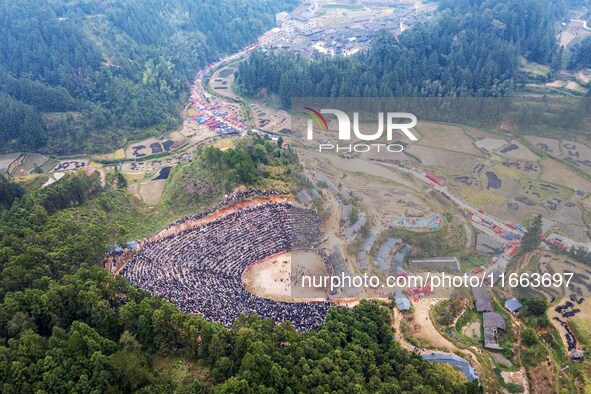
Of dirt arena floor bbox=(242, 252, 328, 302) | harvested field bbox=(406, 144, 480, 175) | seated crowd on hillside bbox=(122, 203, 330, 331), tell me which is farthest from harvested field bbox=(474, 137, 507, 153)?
dirt arena floor bbox=(242, 252, 328, 302)

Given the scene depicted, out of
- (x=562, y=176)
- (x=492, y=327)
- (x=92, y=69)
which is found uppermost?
(x=92, y=69)

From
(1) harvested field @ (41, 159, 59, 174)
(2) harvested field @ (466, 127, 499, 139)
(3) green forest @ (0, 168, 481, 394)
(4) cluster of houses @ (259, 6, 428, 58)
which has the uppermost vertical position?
(4) cluster of houses @ (259, 6, 428, 58)

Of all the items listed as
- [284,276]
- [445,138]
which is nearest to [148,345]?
[284,276]

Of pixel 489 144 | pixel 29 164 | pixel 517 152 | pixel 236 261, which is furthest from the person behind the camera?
pixel 29 164

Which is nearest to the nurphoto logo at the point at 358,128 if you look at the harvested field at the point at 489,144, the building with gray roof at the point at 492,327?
the harvested field at the point at 489,144

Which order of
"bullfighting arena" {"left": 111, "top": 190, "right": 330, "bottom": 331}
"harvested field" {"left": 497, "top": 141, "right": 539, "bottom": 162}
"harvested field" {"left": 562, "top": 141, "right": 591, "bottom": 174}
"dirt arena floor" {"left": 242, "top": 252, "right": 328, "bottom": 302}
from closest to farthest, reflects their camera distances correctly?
"bullfighting arena" {"left": 111, "top": 190, "right": 330, "bottom": 331} < "dirt arena floor" {"left": 242, "top": 252, "right": 328, "bottom": 302} < "harvested field" {"left": 562, "top": 141, "right": 591, "bottom": 174} < "harvested field" {"left": 497, "top": 141, "right": 539, "bottom": 162}

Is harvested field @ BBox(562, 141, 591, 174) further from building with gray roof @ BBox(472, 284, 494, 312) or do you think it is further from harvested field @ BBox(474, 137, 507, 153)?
building with gray roof @ BBox(472, 284, 494, 312)

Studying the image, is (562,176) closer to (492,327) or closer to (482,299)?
(482,299)
